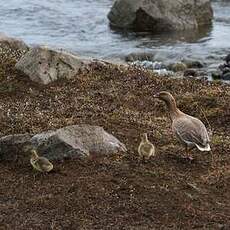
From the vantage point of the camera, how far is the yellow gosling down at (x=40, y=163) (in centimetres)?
789

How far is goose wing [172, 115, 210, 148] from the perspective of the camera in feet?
27.2

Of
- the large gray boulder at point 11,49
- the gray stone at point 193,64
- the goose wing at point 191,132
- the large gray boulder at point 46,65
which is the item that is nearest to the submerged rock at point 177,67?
the gray stone at point 193,64

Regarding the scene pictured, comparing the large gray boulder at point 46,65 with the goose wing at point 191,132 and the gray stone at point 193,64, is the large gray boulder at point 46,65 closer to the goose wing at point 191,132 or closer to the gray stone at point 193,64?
the goose wing at point 191,132

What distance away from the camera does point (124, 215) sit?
277 inches

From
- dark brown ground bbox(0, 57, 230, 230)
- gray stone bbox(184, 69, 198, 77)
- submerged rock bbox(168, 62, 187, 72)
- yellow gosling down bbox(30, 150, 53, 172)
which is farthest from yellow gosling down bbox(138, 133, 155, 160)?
submerged rock bbox(168, 62, 187, 72)

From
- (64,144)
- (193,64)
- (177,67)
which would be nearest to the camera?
(64,144)

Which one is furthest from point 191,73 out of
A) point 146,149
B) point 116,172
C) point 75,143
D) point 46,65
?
point 116,172

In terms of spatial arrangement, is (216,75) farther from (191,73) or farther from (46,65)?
(46,65)

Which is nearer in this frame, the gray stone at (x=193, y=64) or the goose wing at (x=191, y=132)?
the goose wing at (x=191, y=132)

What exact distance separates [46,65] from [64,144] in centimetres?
477

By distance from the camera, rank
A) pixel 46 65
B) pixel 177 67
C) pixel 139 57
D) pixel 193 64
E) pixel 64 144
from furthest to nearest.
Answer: pixel 139 57 < pixel 193 64 < pixel 177 67 < pixel 46 65 < pixel 64 144

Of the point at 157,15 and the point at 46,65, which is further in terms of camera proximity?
the point at 157,15

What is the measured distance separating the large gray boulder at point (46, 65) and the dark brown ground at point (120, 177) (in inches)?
34.7

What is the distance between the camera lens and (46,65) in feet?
42.1
